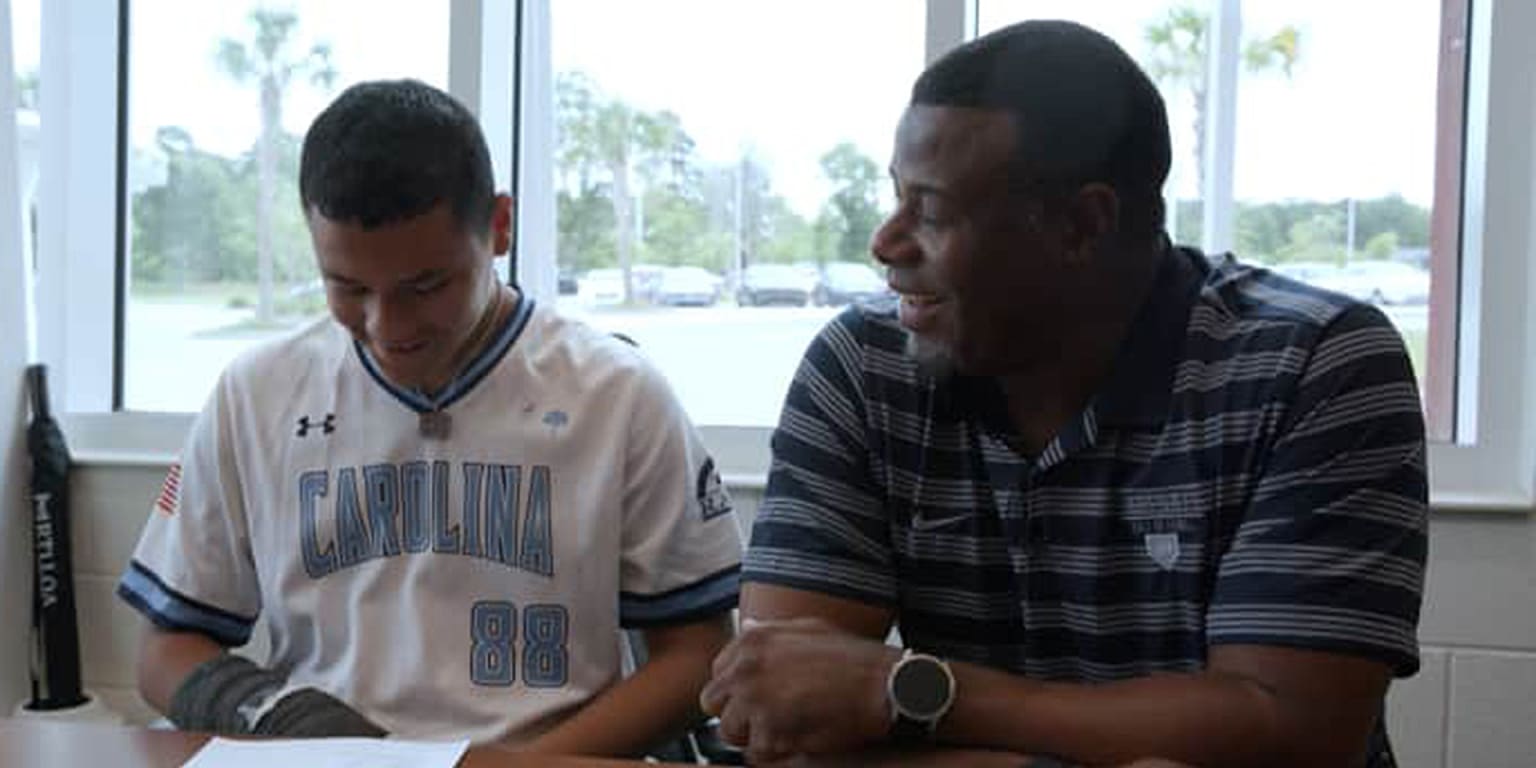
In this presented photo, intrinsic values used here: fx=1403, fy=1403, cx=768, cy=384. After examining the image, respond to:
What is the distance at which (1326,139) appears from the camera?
6.93ft

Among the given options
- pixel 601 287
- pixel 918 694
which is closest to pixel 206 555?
pixel 918 694

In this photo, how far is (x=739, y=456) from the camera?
2.25 m

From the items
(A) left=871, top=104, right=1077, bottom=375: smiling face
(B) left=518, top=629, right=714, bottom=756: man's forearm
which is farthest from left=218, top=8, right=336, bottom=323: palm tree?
(A) left=871, top=104, right=1077, bottom=375: smiling face

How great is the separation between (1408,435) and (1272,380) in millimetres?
117

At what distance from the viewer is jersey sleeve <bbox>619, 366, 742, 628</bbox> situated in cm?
151

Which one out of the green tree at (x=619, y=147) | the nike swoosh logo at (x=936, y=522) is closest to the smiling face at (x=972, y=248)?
the nike swoosh logo at (x=936, y=522)

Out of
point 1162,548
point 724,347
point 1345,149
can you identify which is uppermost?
point 1345,149

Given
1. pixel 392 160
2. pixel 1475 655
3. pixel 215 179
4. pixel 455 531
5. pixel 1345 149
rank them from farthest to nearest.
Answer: pixel 215 179
pixel 1345 149
pixel 1475 655
pixel 455 531
pixel 392 160

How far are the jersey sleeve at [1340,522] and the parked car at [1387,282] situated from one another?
1.01 metres

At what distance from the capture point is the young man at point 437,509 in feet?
4.61

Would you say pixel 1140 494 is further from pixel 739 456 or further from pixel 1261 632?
pixel 739 456

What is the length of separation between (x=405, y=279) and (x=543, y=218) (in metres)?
1.05

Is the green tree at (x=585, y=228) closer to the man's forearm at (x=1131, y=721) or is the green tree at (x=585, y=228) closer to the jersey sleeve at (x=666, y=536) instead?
the jersey sleeve at (x=666, y=536)

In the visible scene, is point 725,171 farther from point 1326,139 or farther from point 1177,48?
point 1326,139
